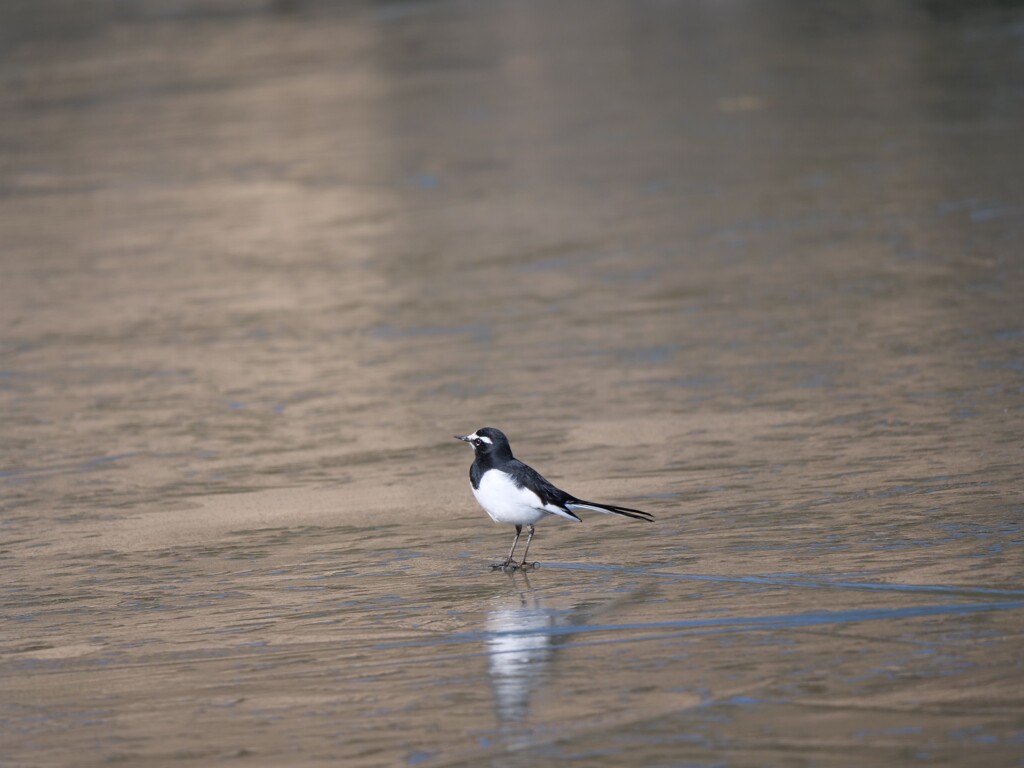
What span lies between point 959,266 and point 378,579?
706 cm

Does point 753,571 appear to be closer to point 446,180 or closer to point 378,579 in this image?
point 378,579

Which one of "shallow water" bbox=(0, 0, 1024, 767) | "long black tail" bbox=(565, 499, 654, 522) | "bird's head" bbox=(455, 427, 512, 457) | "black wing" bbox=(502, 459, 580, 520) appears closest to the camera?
"shallow water" bbox=(0, 0, 1024, 767)

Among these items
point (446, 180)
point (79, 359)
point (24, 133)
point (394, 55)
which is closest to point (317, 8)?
point (394, 55)

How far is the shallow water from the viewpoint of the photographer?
19.9 feet

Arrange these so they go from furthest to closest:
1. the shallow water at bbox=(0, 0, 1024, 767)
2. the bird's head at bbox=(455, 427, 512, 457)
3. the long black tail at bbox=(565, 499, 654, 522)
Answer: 1. the bird's head at bbox=(455, 427, 512, 457)
2. the long black tail at bbox=(565, 499, 654, 522)
3. the shallow water at bbox=(0, 0, 1024, 767)

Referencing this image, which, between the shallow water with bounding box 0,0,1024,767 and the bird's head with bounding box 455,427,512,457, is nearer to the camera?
the shallow water with bounding box 0,0,1024,767

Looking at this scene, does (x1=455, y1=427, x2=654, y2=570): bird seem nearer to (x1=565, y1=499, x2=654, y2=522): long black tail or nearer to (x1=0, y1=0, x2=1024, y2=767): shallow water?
(x1=565, y1=499, x2=654, y2=522): long black tail

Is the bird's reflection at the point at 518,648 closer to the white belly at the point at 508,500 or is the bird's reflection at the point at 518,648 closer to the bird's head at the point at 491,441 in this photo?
the white belly at the point at 508,500

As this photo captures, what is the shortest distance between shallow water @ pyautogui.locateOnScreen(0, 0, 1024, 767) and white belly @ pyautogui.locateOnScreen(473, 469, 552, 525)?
29cm

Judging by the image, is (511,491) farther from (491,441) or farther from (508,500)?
(491,441)

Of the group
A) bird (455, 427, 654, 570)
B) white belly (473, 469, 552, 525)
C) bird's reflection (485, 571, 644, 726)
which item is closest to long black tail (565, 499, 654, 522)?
bird (455, 427, 654, 570)

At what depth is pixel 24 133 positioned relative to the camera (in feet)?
86.3

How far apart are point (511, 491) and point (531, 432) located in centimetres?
268

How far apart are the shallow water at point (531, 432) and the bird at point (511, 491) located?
0.28m
